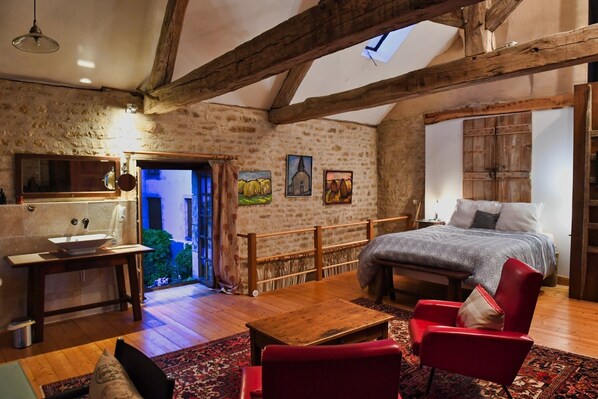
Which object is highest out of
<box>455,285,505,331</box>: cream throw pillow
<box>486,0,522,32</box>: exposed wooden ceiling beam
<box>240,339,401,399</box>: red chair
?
<box>486,0,522,32</box>: exposed wooden ceiling beam

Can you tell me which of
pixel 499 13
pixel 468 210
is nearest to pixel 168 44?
pixel 499 13

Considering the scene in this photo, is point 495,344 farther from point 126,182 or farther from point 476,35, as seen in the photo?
point 126,182

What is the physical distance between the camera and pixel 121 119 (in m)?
4.95

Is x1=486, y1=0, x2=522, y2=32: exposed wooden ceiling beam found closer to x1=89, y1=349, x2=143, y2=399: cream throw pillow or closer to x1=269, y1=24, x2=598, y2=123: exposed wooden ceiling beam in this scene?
x1=269, y1=24, x2=598, y2=123: exposed wooden ceiling beam

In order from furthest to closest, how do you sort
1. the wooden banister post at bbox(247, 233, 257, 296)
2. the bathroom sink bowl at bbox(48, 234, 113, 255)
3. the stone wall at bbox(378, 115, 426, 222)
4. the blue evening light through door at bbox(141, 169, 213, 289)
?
the stone wall at bbox(378, 115, 426, 222) → the blue evening light through door at bbox(141, 169, 213, 289) → the wooden banister post at bbox(247, 233, 257, 296) → the bathroom sink bowl at bbox(48, 234, 113, 255)

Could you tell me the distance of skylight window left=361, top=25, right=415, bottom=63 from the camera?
6.69 metres

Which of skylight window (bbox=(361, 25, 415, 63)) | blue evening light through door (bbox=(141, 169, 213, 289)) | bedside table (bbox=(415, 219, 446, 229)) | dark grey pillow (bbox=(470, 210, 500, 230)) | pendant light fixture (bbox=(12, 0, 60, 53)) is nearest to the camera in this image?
pendant light fixture (bbox=(12, 0, 60, 53))

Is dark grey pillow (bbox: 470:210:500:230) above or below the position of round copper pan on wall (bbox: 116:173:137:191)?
below

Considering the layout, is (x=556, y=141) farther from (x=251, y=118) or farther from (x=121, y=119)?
(x=121, y=119)

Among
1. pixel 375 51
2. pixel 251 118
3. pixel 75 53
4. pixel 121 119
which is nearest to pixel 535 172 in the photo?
pixel 375 51

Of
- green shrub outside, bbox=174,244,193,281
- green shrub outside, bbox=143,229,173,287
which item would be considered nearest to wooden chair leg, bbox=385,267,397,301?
green shrub outside, bbox=174,244,193,281

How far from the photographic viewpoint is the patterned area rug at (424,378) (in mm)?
A: 2908

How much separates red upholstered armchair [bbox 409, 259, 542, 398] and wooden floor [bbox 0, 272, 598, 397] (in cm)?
149

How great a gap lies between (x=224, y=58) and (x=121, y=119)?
6.55 ft
